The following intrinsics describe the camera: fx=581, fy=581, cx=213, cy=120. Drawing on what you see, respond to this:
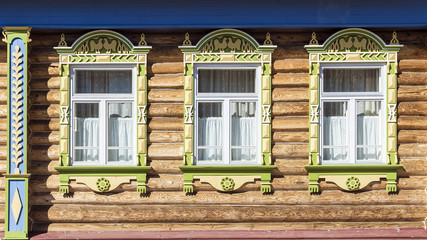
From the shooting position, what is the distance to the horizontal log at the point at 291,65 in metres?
9.34

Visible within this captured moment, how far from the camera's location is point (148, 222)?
9305mm

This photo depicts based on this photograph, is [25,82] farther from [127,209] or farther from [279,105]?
[279,105]

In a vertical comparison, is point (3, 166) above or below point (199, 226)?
above

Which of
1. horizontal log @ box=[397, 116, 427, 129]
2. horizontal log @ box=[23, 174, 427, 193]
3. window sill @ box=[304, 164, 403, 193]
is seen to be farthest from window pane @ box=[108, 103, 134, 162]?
horizontal log @ box=[397, 116, 427, 129]

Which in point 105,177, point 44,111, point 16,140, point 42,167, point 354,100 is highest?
point 354,100

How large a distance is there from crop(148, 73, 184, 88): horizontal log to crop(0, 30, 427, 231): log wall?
0.05 ft

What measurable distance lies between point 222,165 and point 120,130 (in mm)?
1757

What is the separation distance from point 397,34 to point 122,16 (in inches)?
173

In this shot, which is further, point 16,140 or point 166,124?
point 166,124

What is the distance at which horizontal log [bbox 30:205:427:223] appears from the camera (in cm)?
928

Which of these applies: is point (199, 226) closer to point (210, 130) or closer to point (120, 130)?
point (210, 130)

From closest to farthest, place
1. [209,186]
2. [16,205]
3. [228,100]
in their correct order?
[16,205]
[209,186]
[228,100]

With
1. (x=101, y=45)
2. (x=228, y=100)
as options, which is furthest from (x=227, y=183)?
(x=101, y=45)

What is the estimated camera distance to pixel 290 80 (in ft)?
30.7
